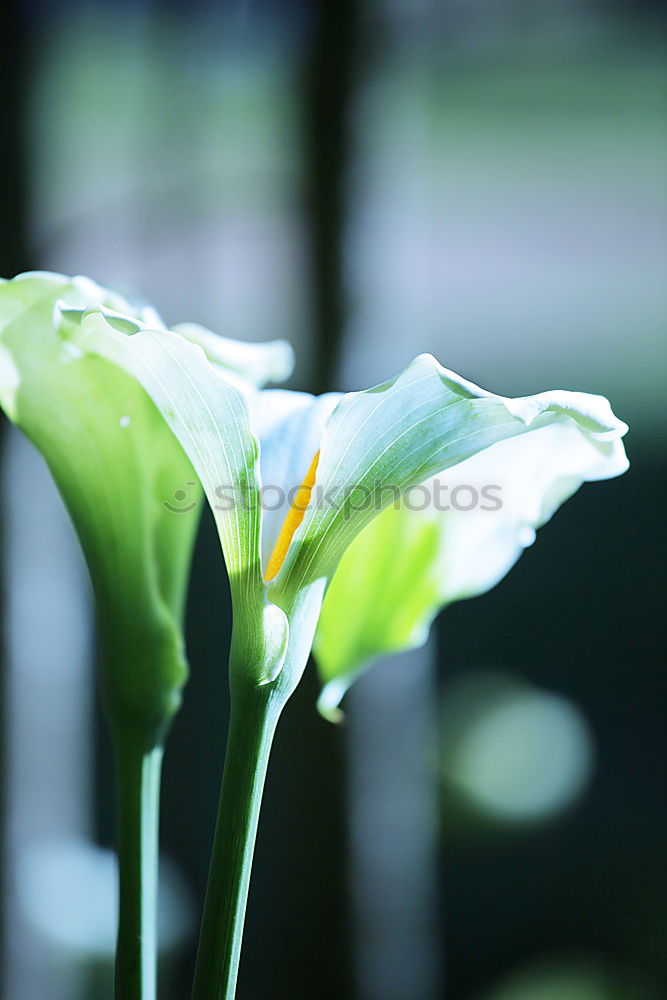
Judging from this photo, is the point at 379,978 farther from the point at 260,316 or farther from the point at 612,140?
the point at 612,140

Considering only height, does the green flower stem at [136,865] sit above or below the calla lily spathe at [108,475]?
below

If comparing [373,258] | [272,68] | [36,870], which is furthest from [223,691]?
[272,68]

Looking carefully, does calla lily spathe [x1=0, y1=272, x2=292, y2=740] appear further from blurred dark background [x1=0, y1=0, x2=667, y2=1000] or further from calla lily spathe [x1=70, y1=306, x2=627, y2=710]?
blurred dark background [x1=0, y1=0, x2=667, y2=1000]

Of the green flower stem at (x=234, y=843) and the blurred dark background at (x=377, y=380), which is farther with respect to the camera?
the blurred dark background at (x=377, y=380)

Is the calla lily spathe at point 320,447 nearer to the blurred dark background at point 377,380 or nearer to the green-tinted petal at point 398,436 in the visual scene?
the green-tinted petal at point 398,436

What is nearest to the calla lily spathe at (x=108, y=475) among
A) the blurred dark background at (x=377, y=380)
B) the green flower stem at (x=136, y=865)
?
the green flower stem at (x=136, y=865)

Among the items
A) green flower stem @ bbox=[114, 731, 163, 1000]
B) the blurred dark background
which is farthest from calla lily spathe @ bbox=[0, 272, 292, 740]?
the blurred dark background
